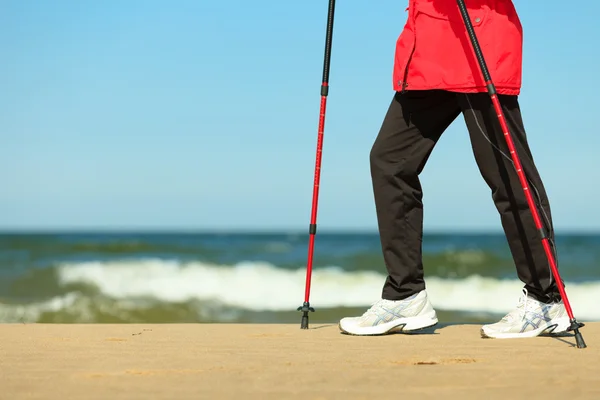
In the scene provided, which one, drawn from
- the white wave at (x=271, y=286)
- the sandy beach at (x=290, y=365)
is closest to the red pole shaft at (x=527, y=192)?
the sandy beach at (x=290, y=365)

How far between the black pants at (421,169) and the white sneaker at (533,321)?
0.13ft

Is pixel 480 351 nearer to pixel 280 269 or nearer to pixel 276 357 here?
pixel 276 357

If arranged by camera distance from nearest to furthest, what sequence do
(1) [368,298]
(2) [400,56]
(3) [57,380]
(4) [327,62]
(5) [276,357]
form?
(3) [57,380] → (5) [276,357] → (2) [400,56] → (4) [327,62] → (1) [368,298]

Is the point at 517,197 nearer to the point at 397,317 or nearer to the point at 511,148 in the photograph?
the point at 511,148

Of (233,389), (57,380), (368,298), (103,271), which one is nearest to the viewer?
(233,389)

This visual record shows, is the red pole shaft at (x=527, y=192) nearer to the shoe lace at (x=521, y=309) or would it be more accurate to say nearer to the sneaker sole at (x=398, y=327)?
the shoe lace at (x=521, y=309)

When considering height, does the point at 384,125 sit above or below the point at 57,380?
above

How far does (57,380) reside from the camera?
7.95ft

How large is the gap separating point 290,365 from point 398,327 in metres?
0.98

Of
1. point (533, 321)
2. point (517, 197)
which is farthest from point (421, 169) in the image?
point (533, 321)

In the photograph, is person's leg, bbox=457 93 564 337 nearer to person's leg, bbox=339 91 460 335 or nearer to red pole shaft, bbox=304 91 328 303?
person's leg, bbox=339 91 460 335

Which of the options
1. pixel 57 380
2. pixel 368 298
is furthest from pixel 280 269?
pixel 57 380

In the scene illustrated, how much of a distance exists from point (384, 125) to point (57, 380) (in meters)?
1.81

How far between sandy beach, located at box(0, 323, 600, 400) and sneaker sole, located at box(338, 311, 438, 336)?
58 millimetres
